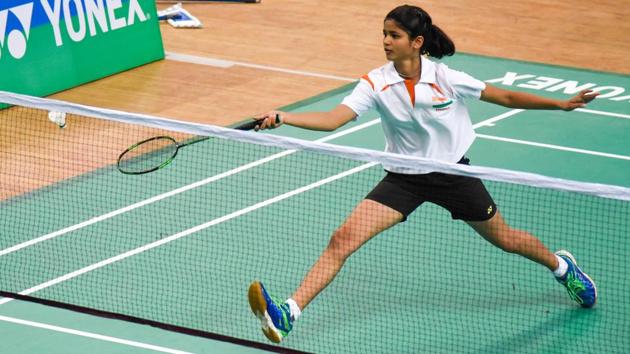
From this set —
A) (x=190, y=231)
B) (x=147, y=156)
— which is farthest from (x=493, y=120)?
(x=190, y=231)

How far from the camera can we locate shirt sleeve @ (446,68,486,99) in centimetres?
791

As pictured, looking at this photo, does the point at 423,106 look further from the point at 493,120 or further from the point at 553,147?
the point at 493,120

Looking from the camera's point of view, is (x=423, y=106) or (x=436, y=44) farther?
(x=436, y=44)

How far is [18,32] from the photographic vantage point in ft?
43.2

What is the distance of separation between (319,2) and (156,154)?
699 cm

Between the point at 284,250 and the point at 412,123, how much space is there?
7.21 ft

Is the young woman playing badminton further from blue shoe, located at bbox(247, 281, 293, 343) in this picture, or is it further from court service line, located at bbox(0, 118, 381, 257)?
court service line, located at bbox(0, 118, 381, 257)

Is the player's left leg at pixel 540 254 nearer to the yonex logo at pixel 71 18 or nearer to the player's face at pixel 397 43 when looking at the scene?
the player's face at pixel 397 43

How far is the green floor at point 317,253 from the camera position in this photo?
838 centimetres

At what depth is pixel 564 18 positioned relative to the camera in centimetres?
A: 1692

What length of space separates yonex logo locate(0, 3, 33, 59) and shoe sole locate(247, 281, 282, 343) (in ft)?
21.8

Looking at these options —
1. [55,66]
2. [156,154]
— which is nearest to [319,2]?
[55,66]

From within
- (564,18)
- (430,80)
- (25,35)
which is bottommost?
(564,18)

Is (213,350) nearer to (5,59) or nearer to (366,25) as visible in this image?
(5,59)
